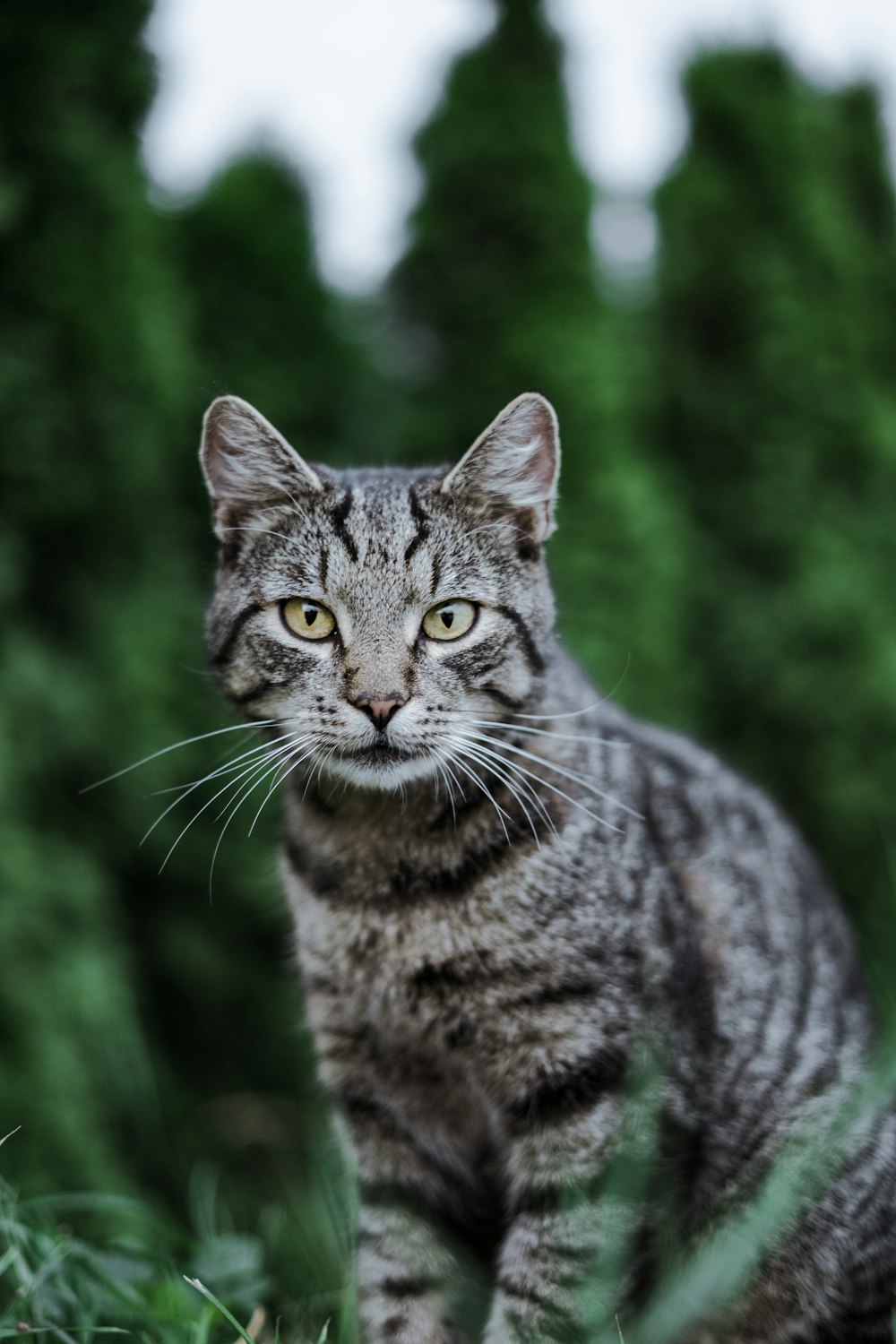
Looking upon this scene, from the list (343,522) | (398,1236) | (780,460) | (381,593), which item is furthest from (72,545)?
(780,460)

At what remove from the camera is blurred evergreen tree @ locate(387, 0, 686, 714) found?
5535 mm

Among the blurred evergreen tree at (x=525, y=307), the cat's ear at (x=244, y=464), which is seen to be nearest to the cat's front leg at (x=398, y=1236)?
the cat's ear at (x=244, y=464)

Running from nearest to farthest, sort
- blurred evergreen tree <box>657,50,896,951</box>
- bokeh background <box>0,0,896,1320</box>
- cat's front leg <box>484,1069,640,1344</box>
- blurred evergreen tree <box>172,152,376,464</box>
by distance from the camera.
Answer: cat's front leg <box>484,1069,640,1344</box> < bokeh background <box>0,0,896,1320</box> < blurred evergreen tree <box>172,152,376,464</box> < blurred evergreen tree <box>657,50,896,951</box>

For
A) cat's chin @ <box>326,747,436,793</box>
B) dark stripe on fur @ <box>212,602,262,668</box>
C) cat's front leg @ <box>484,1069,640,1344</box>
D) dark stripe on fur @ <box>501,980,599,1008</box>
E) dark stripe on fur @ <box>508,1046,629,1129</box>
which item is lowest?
cat's front leg @ <box>484,1069,640,1344</box>

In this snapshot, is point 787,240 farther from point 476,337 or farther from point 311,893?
point 311,893

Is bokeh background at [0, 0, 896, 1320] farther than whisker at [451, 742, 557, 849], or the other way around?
bokeh background at [0, 0, 896, 1320]

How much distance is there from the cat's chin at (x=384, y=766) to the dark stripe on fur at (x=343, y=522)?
1.17 feet

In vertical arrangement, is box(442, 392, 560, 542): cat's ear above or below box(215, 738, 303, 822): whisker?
above

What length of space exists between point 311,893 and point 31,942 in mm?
1650

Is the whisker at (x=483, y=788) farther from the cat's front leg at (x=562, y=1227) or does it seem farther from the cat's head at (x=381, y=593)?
the cat's front leg at (x=562, y=1227)

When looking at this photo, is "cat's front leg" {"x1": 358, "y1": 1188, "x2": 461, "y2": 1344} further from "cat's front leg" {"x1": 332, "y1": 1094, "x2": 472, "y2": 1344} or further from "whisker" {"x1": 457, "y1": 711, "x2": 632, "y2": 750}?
"whisker" {"x1": 457, "y1": 711, "x2": 632, "y2": 750}

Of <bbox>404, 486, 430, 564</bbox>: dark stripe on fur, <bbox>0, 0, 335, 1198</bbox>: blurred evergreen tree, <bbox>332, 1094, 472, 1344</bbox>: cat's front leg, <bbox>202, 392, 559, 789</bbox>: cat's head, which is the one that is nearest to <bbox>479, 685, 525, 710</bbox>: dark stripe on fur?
<bbox>202, 392, 559, 789</bbox>: cat's head

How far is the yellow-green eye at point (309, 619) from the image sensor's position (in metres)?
2.09

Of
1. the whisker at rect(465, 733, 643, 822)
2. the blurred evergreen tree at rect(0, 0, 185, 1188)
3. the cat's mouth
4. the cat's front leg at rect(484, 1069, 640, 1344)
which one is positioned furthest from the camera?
the blurred evergreen tree at rect(0, 0, 185, 1188)
